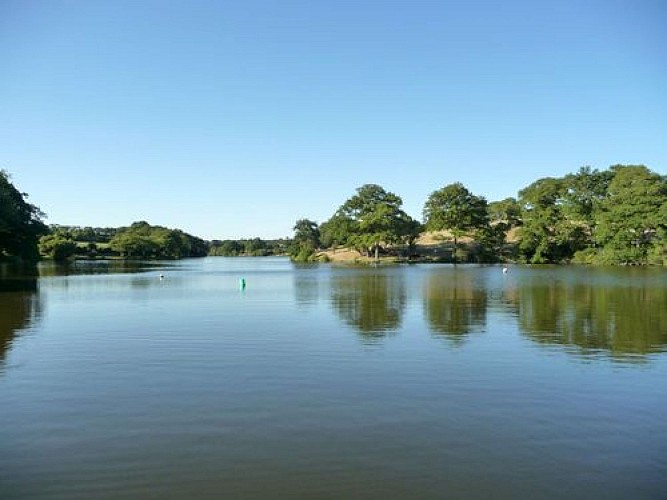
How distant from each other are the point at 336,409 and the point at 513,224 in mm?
108899

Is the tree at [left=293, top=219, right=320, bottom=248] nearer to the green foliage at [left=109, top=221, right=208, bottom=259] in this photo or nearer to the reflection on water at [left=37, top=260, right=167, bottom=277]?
the green foliage at [left=109, top=221, right=208, bottom=259]

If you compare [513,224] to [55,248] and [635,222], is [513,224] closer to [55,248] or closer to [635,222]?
[635,222]

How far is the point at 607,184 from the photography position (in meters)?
94.1

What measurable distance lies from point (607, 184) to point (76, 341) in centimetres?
9651

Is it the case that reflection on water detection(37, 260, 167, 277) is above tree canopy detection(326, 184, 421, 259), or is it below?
below

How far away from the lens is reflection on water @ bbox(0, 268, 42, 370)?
1859 cm

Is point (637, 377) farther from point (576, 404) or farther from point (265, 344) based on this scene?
point (265, 344)

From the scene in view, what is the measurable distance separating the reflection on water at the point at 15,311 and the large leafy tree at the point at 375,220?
2801 inches

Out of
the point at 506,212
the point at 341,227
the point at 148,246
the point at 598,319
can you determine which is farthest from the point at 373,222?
the point at 148,246

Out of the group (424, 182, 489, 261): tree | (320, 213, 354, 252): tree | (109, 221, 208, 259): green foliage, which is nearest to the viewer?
(424, 182, 489, 261): tree

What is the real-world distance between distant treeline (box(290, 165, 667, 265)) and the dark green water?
62.0 m

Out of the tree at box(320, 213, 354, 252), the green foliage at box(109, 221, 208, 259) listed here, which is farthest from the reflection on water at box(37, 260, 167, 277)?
the green foliage at box(109, 221, 208, 259)

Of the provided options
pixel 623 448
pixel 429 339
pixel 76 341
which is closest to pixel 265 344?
pixel 429 339

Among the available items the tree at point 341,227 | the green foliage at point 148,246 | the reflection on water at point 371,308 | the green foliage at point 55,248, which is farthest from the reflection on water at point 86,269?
the green foliage at point 148,246
